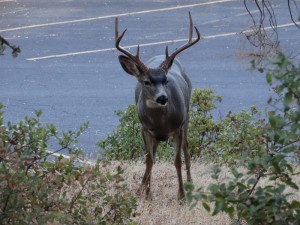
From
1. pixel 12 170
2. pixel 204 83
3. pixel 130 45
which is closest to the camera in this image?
pixel 12 170

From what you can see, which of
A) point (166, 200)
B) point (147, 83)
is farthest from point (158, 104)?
point (166, 200)

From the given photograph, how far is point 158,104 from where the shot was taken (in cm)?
864

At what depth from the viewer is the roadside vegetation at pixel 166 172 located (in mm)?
3824

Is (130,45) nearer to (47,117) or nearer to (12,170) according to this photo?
(47,117)

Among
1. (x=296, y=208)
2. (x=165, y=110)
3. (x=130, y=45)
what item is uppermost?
(x=296, y=208)

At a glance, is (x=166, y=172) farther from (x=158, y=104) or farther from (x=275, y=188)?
(x=275, y=188)

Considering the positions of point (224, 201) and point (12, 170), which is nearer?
point (224, 201)

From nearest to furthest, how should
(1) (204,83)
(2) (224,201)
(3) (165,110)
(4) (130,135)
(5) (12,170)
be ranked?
(2) (224,201)
(5) (12,170)
(3) (165,110)
(4) (130,135)
(1) (204,83)

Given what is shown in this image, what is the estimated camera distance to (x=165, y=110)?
8805 millimetres

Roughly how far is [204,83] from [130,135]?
18.3ft

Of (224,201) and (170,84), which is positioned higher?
(224,201)

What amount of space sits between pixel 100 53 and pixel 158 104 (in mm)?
9363

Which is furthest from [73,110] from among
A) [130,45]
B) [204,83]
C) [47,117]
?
[130,45]

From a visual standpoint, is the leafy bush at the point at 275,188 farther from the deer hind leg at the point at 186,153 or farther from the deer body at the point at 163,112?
the deer hind leg at the point at 186,153
